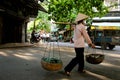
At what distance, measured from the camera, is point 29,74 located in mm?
9219

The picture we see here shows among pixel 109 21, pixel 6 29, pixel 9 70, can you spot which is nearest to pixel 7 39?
pixel 6 29

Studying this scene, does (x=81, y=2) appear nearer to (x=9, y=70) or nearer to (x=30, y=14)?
Result: (x=30, y=14)

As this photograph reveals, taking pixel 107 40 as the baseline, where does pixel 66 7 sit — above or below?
above

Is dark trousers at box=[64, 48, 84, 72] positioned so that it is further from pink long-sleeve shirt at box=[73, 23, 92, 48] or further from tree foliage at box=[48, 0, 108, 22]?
tree foliage at box=[48, 0, 108, 22]

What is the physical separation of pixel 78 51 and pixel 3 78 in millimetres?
2486

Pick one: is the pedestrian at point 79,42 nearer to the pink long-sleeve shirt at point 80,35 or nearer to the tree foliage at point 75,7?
Answer: the pink long-sleeve shirt at point 80,35

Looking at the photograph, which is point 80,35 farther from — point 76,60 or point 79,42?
point 76,60

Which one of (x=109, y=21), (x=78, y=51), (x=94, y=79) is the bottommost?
(x=94, y=79)

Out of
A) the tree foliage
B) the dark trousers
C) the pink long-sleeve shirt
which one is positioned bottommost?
the dark trousers

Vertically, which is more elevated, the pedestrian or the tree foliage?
the tree foliage

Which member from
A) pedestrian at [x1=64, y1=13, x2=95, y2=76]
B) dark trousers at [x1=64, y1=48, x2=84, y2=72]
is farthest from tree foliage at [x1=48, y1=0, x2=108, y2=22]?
dark trousers at [x1=64, y1=48, x2=84, y2=72]

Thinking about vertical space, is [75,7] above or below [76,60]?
above

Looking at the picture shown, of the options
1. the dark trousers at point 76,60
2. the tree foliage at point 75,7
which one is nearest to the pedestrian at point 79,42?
the dark trousers at point 76,60

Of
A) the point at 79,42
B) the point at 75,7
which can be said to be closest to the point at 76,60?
the point at 79,42
